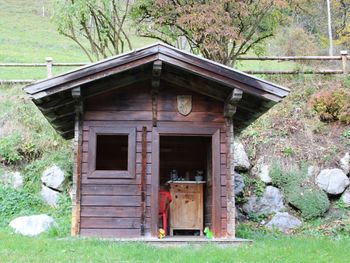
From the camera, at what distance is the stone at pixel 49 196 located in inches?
530

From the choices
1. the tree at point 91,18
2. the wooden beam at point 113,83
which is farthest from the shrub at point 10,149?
the wooden beam at point 113,83

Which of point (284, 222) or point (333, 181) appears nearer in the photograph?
point (284, 222)

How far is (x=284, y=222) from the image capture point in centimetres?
1231

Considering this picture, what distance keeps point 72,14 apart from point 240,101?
336 inches

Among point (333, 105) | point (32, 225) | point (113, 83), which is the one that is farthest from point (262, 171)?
point (32, 225)

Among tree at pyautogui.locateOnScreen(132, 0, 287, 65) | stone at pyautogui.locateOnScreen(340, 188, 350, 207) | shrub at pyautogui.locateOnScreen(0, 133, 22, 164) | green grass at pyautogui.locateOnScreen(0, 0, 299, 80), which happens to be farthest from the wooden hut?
green grass at pyautogui.locateOnScreen(0, 0, 299, 80)

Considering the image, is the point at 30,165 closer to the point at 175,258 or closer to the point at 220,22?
the point at 220,22

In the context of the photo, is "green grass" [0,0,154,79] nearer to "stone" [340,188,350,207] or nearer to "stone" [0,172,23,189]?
"stone" [0,172,23,189]

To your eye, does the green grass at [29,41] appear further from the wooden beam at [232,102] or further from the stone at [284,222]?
the wooden beam at [232,102]

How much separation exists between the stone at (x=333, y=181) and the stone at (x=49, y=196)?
701cm

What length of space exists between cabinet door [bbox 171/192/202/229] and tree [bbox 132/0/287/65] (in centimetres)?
609

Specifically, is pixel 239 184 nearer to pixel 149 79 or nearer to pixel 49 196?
pixel 49 196

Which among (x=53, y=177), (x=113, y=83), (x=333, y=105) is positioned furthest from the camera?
(x=333, y=105)

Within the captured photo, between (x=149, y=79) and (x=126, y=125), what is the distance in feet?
3.01
